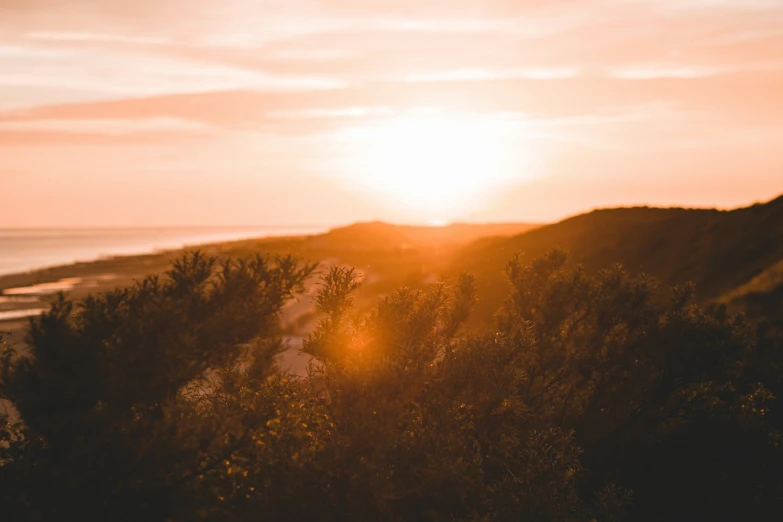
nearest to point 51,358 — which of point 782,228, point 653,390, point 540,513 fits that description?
point 540,513

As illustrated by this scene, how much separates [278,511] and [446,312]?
9198mm

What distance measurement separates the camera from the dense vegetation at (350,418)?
13461 millimetres

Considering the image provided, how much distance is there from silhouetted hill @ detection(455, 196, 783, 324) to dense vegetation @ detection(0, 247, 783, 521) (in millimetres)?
23046

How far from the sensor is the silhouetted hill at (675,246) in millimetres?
52594

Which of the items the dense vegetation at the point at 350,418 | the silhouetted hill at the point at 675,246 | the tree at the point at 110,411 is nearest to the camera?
the tree at the point at 110,411

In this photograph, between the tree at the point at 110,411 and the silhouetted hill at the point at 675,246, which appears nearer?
the tree at the point at 110,411

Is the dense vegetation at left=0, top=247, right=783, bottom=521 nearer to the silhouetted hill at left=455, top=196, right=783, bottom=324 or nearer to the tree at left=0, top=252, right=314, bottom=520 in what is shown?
the tree at left=0, top=252, right=314, bottom=520

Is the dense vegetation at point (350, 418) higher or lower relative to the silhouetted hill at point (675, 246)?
lower

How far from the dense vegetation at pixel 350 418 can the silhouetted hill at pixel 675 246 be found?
23.0 metres

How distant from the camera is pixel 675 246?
65.6m

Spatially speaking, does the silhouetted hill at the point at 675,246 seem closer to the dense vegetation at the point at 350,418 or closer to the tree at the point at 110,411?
the dense vegetation at the point at 350,418

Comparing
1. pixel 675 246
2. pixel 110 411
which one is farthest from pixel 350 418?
pixel 675 246

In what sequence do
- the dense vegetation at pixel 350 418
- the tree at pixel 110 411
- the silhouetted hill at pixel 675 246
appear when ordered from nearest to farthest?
the tree at pixel 110 411
the dense vegetation at pixel 350 418
the silhouetted hill at pixel 675 246

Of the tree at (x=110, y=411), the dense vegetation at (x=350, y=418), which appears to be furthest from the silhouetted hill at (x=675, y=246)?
the tree at (x=110, y=411)
